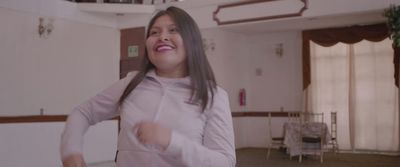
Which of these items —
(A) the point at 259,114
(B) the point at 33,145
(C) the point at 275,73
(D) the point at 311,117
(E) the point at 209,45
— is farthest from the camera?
(A) the point at 259,114

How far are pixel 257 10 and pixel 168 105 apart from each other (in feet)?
24.9

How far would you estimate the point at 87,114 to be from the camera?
3.30 feet

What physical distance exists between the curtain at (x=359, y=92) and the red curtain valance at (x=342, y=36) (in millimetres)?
109

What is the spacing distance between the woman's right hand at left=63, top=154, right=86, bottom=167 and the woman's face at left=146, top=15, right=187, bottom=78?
257 mm

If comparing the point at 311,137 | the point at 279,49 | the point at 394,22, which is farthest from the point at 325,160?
the point at 279,49

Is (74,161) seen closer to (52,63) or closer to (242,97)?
(52,63)

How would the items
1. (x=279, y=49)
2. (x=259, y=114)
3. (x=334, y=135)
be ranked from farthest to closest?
(x=259, y=114) < (x=279, y=49) < (x=334, y=135)

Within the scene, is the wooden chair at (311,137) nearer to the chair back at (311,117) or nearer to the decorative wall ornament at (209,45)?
the chair back at (311,117)

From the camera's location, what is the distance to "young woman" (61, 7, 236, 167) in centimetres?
89

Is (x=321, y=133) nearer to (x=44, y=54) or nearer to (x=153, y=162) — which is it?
(x=44, y=54)

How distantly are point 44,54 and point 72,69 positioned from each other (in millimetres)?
651

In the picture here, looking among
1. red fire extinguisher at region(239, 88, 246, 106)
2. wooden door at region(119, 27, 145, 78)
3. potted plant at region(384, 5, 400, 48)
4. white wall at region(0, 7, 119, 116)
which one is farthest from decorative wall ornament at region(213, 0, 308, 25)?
white wall at region(0, 7, 119, 116)

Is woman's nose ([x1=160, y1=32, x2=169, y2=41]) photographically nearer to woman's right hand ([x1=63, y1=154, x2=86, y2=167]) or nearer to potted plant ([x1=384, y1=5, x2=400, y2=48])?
woman's right hand ([x1=63, y1=154, x2=86, y2=167])

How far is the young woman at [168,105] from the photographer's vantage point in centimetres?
89
